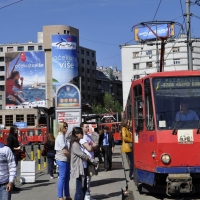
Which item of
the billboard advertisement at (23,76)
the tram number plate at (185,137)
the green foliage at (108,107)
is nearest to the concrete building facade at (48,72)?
the billboard advertisement at (23,76)

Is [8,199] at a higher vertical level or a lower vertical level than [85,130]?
lower

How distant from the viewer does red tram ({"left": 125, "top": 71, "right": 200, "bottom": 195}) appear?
10406 millimetres

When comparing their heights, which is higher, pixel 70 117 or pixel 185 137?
pixel 70 117

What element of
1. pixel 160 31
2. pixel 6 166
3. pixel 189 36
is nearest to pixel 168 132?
pixel 6 166

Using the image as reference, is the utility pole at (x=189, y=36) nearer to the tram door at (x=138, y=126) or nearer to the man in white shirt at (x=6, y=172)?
the tram door at (x=138, y=126)

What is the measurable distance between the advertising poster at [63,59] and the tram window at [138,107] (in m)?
85.5

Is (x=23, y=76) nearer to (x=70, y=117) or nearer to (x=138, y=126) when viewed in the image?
(x=70, y=117)

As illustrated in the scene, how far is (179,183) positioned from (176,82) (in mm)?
2539

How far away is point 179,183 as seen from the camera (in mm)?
10273

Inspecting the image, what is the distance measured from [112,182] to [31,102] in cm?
8976

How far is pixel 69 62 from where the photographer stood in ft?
320

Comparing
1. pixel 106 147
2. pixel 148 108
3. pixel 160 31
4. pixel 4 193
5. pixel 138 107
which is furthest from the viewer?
pixel 160 31

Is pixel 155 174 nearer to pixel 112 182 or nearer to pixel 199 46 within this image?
pixel 112 182

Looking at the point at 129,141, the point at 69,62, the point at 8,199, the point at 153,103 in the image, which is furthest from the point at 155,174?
the point at 69,62
